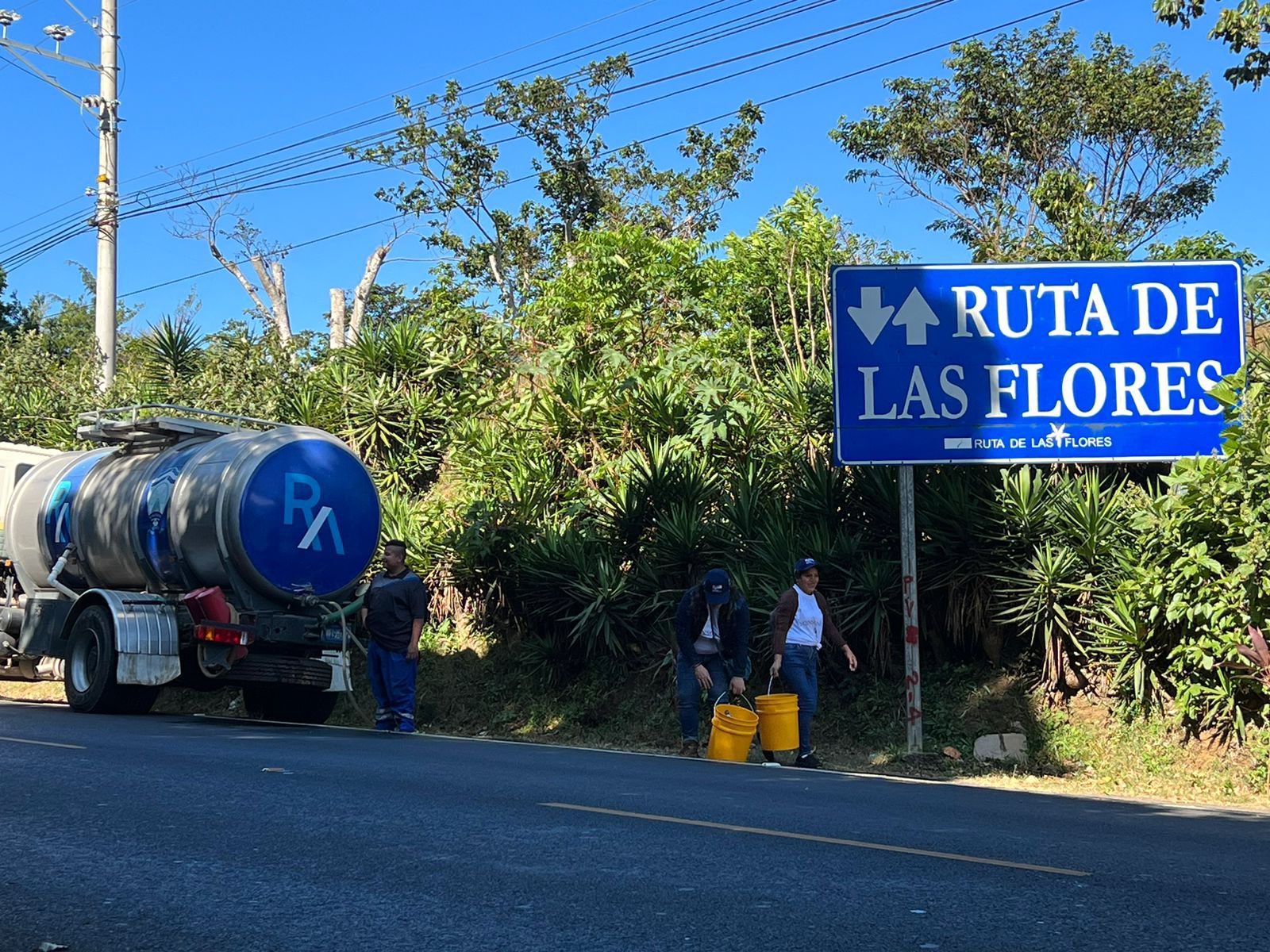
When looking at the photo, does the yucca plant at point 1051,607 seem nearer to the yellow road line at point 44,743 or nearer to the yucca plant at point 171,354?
the yellow road line at point 44,743

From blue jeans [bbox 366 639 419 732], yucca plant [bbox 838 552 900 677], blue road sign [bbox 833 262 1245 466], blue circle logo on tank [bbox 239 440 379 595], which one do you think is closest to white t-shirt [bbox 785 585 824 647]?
yucca plant [bbox 838 552 900 677]

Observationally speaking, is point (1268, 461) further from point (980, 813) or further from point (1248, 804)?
point (980, 813)

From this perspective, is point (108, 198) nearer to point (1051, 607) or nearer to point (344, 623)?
point (344, 623)

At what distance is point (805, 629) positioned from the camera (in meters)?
13.0

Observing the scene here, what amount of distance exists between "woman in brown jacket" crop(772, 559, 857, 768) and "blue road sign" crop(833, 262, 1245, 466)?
1.53 metres

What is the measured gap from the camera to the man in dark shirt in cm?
1460

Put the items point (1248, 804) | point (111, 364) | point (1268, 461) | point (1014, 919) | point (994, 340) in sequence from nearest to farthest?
point (1014, 919) < point (1248, 804) < point (1268, 461) < point (994, 340) < point (111, 364)

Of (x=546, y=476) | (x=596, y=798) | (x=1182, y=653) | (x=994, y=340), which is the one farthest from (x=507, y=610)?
(x=596, y=798)

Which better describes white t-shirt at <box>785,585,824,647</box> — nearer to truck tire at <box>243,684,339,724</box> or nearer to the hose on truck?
the hose on truck

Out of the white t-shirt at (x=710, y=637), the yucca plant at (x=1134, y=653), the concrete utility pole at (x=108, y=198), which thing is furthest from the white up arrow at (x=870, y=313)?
the concrete utility pole at (x=108, y=198)

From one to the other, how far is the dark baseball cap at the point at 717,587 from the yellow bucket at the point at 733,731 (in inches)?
41.9

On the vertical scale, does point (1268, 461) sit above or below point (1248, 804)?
above

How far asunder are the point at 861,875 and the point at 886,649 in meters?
8.47

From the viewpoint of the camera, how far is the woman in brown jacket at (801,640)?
12953 mm
